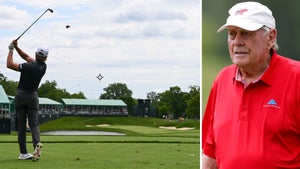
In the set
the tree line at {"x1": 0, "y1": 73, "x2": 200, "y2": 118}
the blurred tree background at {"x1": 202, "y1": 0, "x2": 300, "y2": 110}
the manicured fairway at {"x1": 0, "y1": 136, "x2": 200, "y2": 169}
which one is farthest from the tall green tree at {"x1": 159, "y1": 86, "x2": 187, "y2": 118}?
the blurred tree background at {"x1": 202, "y1": 0, "x2": 300, "y2": 110}

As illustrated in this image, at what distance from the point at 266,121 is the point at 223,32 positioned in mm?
1202

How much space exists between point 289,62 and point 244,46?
229 millimetres

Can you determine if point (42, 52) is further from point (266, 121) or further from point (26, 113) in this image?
point (266, 121)

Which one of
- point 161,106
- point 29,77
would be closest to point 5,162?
point 29,77

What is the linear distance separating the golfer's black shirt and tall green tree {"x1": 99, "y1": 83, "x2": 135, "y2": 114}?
55.1 metres

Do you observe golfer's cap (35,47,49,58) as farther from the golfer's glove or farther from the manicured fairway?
the manicured fairway

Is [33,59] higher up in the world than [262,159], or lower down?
higher up

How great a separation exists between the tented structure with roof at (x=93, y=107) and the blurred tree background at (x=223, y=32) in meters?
51.9

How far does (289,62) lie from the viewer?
3.02 m

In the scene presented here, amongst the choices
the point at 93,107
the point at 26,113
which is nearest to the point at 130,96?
Answer: the point at 93,107

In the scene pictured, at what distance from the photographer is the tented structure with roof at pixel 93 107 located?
56875 mm

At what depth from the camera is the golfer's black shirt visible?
30.7 feet

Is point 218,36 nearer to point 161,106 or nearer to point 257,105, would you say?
point 257,105

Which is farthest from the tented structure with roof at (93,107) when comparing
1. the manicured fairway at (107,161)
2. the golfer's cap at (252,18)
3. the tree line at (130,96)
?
the golfer's cap at (252,18)
